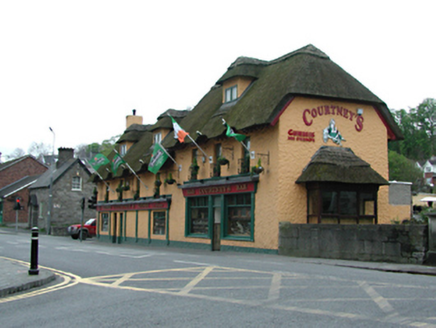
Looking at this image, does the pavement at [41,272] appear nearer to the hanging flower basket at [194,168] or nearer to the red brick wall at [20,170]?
the hanging flower basket at [194,168]

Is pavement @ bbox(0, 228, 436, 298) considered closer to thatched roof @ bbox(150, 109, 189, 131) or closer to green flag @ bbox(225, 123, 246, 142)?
green flag @ bbox(225, 123, 246, 142)

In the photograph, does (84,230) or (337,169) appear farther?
(84,230)

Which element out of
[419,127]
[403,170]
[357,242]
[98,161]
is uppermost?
[419,127]

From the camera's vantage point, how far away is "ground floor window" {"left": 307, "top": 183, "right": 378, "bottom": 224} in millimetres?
20672

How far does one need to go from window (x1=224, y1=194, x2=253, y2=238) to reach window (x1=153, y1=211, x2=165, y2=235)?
8.15m

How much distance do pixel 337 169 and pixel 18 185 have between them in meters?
57.4

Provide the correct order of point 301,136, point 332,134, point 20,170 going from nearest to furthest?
point 301,136 < point 332,134 < point 20,170

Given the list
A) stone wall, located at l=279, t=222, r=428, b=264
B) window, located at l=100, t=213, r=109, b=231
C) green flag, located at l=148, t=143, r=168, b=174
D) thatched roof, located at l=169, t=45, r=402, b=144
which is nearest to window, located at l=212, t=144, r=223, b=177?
thatched roof, located at l=169, t=45, r=402, b=144

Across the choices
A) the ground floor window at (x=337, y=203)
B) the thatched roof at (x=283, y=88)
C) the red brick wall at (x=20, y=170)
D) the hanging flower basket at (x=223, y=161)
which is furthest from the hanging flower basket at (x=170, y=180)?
the red brick wall at (x=20, y=170)

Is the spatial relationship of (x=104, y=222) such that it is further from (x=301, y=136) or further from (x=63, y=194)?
(x=301, y=136)

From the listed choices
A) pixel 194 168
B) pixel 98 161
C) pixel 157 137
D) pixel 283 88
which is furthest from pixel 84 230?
pixel 283 88

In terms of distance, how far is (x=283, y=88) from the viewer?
2195 cm

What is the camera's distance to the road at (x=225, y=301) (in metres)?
6.76

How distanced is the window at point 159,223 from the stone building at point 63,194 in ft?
81.3
